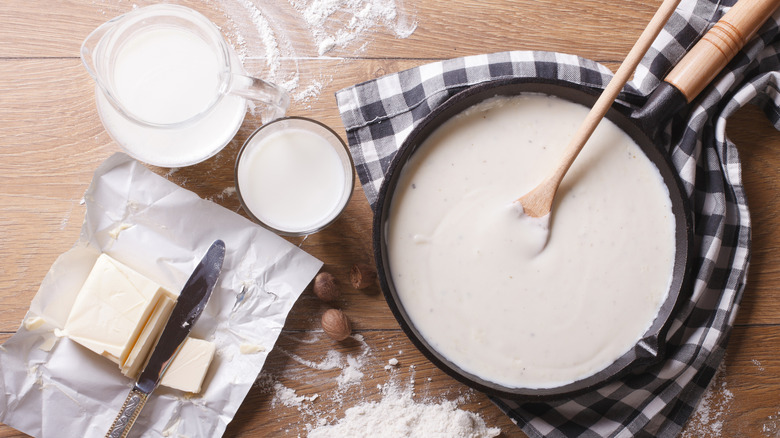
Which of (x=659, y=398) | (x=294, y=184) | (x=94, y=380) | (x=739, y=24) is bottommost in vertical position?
(x=94, y=380)

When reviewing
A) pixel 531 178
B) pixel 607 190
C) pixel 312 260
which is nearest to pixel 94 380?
pixel 312 260

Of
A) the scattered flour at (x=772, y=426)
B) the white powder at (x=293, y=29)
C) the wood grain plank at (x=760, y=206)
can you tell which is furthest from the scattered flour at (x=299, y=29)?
the scattered flour at (x=772, y=426)

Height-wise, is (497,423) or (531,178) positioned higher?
(531,178)

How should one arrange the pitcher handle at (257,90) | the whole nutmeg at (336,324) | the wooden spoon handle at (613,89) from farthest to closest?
the whole nutmeg at (336,324) < the pitcher handle at (257,90) < the wooden spoon handle at (613,89)

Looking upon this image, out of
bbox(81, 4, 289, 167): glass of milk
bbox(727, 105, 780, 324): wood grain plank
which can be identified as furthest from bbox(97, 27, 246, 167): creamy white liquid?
bbox(727, 105, 780, 324): wood grain plank

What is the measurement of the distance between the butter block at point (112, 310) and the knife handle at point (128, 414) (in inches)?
3.3

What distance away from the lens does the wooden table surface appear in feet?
4.09

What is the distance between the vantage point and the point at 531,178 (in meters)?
1.07

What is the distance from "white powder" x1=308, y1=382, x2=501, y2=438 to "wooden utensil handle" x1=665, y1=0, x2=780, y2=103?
83 centimetres

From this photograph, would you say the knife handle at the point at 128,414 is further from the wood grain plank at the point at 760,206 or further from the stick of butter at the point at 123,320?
the wood grain plank at the point at 760,206

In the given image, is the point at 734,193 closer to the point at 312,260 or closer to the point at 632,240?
the point at 632,240

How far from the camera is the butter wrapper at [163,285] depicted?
1.19 metres

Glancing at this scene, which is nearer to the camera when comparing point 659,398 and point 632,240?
point 632,240

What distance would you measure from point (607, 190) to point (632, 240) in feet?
0.37
